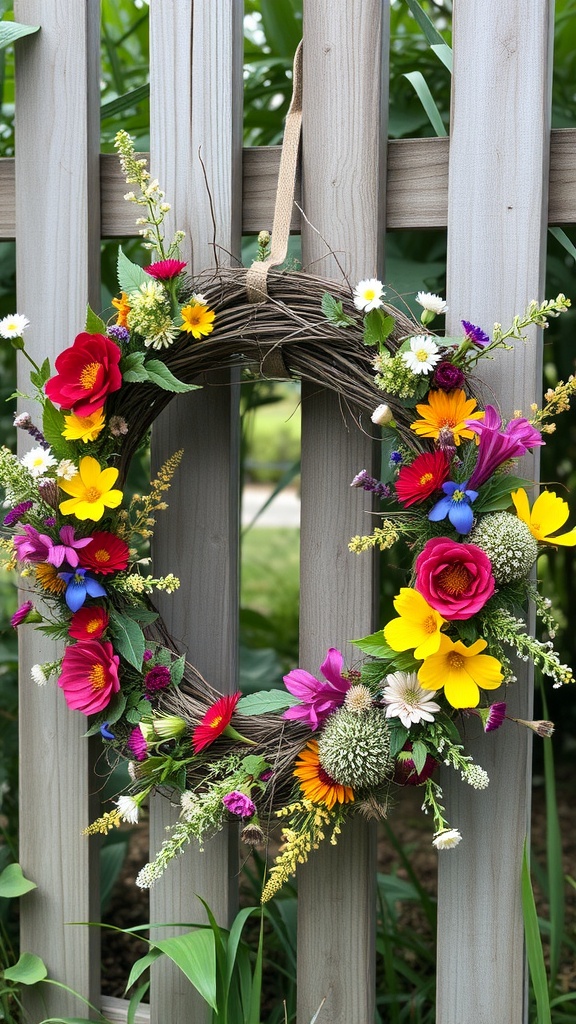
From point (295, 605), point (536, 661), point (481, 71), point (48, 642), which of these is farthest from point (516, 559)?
point (295, 605)

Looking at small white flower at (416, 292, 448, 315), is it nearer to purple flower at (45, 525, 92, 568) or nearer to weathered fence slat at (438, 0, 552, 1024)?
weathered fence slat at (438, 0, 552, 1024)

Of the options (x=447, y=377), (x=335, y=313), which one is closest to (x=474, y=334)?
(x=447, y=377)

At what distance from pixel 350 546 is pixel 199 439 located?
33cm

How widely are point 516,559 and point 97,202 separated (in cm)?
80

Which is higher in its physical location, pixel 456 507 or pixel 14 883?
pixel 456 507

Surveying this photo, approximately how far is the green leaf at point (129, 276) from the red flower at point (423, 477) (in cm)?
42

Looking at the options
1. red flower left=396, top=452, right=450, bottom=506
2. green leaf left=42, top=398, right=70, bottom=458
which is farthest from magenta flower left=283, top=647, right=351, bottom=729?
green leaf left=42, top=398, right=70, bottom=458

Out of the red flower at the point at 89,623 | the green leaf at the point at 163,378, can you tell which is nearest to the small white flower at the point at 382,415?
the green leaf at the point at 163,378

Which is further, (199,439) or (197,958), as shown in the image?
(199,439)

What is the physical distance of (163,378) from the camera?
1.16m

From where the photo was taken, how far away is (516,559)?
1021mm

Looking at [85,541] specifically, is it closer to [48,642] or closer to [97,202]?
[48,642]

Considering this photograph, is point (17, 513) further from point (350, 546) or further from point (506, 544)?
point (506, 544)

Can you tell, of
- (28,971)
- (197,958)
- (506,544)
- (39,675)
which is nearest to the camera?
(506,544)
